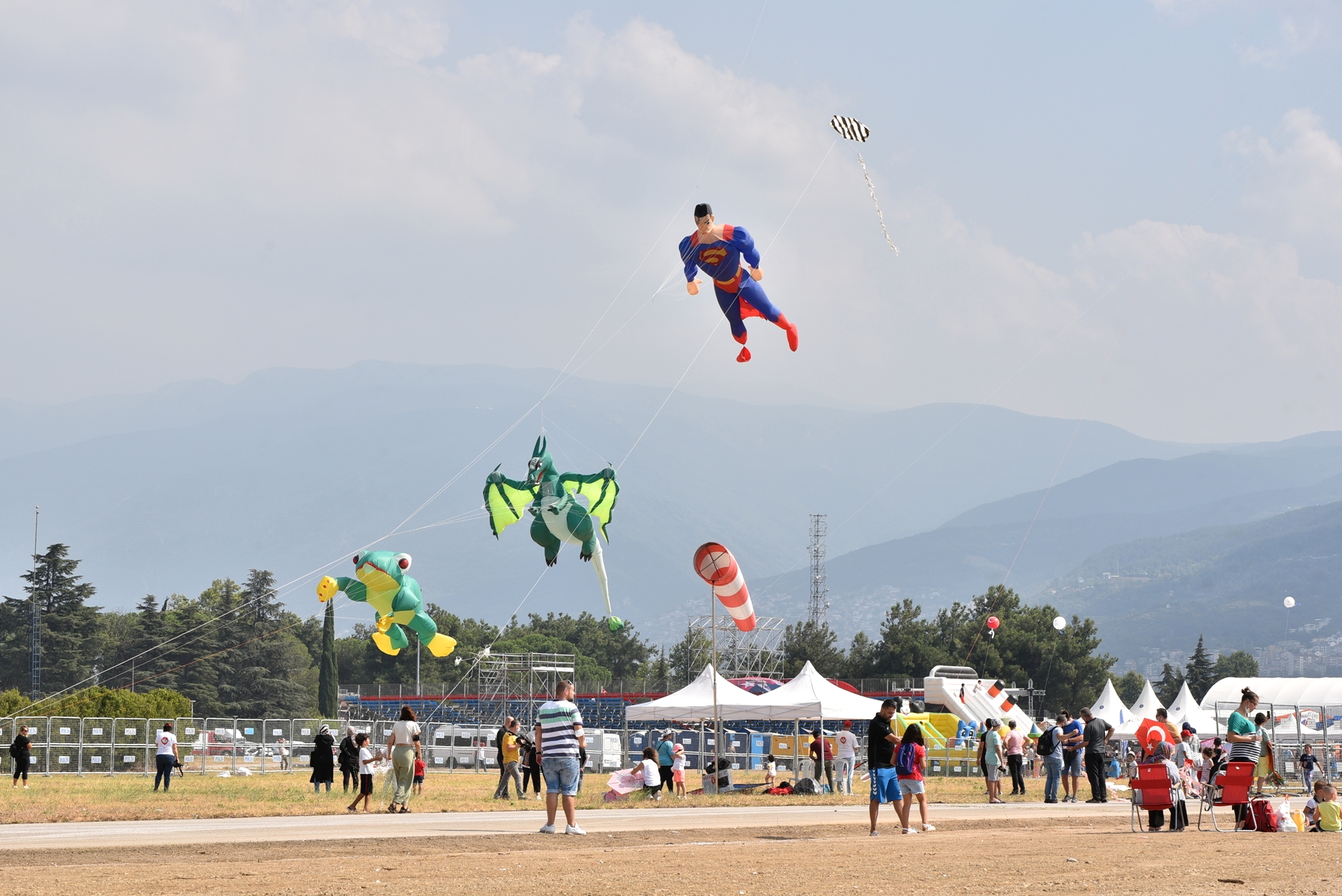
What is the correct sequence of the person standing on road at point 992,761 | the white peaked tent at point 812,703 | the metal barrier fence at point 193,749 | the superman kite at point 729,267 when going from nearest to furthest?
1. the superman kite at point 729,267
2. the person standing on road at point 992,761
3. the white peaked tent at point 812,703
4. the metal barrier fence at point 193,749

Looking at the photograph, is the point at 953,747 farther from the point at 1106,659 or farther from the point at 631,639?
Result: the point at 631,639

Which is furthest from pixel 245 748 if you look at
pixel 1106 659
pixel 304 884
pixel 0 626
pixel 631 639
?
pixel 631 639

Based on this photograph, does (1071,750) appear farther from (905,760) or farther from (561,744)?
(561,744)

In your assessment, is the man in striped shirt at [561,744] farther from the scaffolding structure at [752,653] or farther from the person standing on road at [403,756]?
the scaffolding structure at [752,653]

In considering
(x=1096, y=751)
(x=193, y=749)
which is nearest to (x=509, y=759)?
(x=1096, y=751)

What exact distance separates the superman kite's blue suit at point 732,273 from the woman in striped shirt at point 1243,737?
708cm

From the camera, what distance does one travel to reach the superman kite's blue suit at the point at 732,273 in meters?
17.2

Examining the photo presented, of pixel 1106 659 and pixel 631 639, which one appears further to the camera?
pixel 631 639

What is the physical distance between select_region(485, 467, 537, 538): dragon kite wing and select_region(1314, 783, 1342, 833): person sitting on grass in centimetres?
1241

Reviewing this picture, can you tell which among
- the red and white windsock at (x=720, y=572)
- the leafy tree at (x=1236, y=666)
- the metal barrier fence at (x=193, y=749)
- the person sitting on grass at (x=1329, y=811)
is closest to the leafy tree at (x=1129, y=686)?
the leafy tree at (x=1236, y=666)

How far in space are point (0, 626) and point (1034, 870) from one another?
3195 inches

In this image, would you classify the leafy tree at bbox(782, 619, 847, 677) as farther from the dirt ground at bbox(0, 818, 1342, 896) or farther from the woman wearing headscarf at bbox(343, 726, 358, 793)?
the dirt ground at bbox(0, 818, 1342, 896)

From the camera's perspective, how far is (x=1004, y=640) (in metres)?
77.8

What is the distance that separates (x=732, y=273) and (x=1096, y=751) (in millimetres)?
9342
